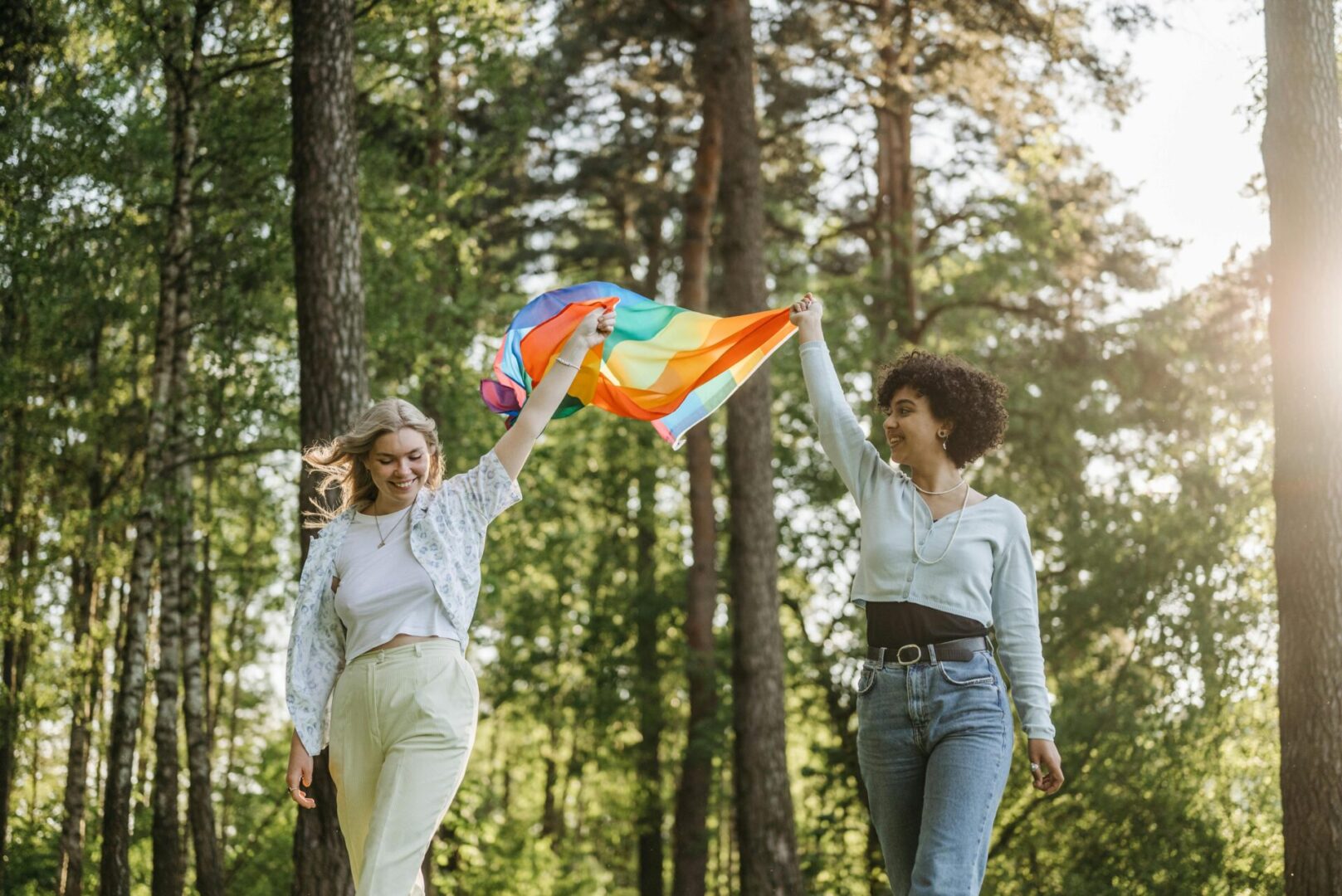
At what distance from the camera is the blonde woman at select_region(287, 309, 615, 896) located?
14.0 feet

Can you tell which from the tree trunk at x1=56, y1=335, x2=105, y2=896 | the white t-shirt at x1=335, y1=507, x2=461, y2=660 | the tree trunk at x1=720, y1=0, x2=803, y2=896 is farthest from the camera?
the tree trunk at x1=56, y1=335, x2=105, y2=896

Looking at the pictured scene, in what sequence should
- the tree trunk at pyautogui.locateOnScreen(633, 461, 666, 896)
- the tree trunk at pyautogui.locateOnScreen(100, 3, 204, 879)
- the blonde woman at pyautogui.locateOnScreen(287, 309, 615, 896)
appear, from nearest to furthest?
the blonde woman at pyautogui.locateOnScreen(287, 309, 615, 896), the tree trunk at pyautogui.locateOnScreen(100, 3, 204, 879), the tree trunk at pyautogui.locateOnScreen(633, 461, 666, 896)

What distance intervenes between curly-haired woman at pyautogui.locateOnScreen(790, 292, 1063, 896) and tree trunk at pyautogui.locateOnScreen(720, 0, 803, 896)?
7.68 m

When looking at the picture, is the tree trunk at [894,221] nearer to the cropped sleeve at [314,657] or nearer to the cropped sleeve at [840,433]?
the cropped sleeve at [840,433]

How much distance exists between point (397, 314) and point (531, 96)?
3682 millimetres

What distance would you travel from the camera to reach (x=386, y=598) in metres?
4.42

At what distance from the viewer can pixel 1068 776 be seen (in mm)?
12383

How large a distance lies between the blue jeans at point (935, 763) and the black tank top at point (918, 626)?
3.0 inches

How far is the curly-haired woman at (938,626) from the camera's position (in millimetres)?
4008


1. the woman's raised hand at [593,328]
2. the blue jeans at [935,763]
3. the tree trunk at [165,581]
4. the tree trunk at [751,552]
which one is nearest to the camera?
the blue jeans at [935,763]

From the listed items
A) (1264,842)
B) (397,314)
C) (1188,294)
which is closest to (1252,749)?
(1264,842)

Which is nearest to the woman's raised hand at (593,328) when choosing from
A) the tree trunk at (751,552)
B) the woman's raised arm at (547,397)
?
the woman's raised arm at (547,397)

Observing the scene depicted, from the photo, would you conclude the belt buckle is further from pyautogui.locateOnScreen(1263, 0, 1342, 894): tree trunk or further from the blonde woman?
pyautogui.locateOnScreen(1263, 0, 1342, 894): tree trunk

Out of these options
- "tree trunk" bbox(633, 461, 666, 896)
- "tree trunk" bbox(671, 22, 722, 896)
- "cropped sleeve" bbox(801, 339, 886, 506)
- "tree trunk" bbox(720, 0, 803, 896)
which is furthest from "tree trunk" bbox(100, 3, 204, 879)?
"cropped sleeve" bbox(801, 339, 886, 506)
